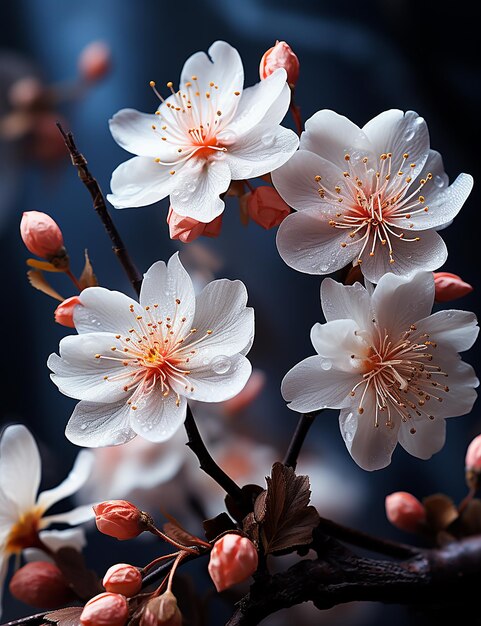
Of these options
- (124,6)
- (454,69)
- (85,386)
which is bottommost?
(85,386)

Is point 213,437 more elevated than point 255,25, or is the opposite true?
point 255,25

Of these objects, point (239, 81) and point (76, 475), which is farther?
point (76, 475)

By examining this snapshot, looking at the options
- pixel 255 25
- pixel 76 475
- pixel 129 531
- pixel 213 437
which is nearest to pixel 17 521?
pixel 76 475

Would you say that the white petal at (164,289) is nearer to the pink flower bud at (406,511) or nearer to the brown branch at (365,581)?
the brown branch at (365,581)

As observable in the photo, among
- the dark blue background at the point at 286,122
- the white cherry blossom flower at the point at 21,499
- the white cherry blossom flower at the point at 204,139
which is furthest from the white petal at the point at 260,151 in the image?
the dark blue background at the point at 286,122

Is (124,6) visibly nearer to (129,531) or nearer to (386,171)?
(386,171)

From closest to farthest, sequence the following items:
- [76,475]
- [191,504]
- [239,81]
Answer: [239,81]
[76,475]
[191,504]
